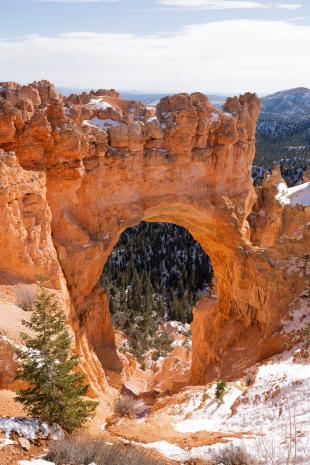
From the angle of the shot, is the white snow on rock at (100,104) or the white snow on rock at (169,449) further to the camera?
the white snow on rock at (100,104)

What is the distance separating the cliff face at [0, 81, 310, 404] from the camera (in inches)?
641

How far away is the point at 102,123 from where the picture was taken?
20594 mm

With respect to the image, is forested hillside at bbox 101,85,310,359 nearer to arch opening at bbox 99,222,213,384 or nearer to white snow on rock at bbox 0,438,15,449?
arch opening at bbox 99,222,213,384

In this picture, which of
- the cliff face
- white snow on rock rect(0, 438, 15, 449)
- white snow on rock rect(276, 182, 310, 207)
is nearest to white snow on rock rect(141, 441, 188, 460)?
white snow on rock rect(0, 438, 15, 449)

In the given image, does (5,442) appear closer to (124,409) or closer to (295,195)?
(124,409)

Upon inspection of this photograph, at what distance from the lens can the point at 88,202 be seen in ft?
66.5

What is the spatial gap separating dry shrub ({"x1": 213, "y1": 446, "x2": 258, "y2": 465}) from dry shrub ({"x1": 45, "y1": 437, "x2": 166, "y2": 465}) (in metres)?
1.20

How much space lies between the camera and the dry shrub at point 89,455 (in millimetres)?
7605

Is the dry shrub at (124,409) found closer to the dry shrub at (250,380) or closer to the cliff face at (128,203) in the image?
the cliff face at (128,203)

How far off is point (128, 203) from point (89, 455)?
14591 millimetres

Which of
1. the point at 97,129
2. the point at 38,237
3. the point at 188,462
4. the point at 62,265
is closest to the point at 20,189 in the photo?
the point at 38,237

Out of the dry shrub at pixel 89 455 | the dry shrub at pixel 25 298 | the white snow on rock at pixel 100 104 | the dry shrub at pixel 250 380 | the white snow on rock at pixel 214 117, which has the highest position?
the white snow on rock at pixel 100 104

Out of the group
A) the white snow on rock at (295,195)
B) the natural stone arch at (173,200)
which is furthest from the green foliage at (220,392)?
the white snow on rock at (295,195)

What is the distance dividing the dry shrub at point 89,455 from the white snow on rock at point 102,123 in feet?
48.1
